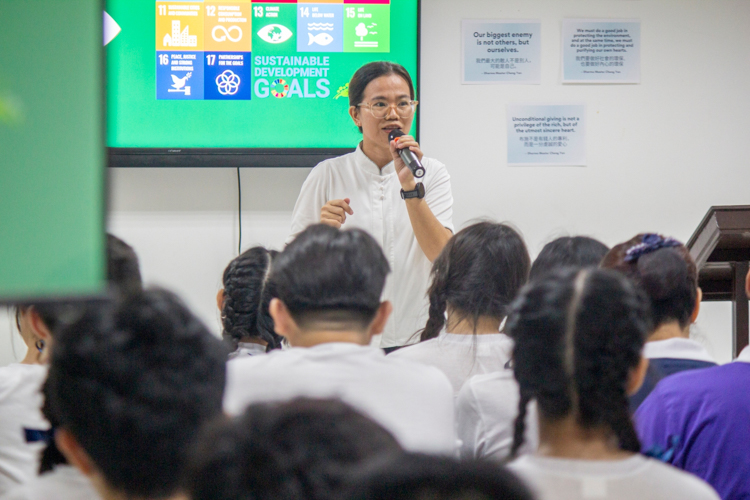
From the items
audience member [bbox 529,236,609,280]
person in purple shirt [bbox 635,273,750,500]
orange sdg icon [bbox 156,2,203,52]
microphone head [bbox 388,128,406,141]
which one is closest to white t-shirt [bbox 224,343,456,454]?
person in purple shirt [bbox 635,273,750,500]

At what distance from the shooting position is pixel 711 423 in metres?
1.27

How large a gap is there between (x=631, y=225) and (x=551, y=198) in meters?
0.39

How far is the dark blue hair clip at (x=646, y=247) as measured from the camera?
4.99 ft

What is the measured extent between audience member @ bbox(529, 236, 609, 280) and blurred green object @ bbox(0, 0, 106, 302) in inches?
55.1

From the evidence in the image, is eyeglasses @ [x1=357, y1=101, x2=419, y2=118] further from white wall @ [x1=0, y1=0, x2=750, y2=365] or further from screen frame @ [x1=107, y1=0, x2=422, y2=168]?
white wall @ [x1=0, y1=0, x2=750, y2=365]

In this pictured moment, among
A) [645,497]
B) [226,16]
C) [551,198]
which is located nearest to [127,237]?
[226,16]

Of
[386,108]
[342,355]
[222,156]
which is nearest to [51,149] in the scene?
[342,355]

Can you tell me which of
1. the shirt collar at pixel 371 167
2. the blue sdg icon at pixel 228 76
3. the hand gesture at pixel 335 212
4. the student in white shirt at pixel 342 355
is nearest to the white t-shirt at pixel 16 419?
the student in white shirt at pixel 342 355

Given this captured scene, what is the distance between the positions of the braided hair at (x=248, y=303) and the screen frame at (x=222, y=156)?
3.90 ft

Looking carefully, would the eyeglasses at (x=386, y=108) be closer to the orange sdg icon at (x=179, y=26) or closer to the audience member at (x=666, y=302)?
the orange sdg icon at (x=179, y=26)

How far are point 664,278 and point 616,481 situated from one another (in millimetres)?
715

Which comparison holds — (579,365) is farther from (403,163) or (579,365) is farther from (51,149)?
(403,163)

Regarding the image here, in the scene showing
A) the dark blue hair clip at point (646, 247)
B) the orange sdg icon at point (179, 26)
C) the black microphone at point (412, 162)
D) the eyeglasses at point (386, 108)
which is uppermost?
the orange sdg icon at point (179, 26)

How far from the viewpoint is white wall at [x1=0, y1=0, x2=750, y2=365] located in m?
3.19
